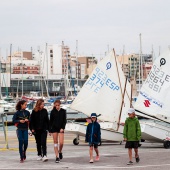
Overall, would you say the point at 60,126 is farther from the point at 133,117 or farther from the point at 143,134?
the point at 143,134

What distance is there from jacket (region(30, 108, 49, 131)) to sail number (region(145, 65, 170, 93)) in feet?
31.4

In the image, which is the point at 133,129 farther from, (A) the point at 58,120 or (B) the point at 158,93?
(B) the point at 158,93

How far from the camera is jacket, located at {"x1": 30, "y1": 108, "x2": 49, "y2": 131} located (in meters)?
16.9

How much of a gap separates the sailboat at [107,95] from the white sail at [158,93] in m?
0.97

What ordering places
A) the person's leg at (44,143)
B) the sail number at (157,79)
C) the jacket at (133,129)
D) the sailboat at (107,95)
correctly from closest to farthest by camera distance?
the jacket at (133,129), the person's leg at (44,143), the sail number at (157,79), the sailboat at (107,95)

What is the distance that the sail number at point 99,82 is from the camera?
27094 millimetres

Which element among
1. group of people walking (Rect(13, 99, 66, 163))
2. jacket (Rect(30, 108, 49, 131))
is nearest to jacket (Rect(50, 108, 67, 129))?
group of people walking (Rect(13, 99, 66, 163))

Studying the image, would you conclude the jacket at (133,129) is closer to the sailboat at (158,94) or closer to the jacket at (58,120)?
the jacket at (58,120)

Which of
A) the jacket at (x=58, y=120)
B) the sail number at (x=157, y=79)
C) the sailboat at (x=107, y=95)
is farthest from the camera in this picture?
the sailboat at (x=107, y=95)

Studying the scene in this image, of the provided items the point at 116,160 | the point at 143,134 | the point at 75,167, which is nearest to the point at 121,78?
the point at 143,134

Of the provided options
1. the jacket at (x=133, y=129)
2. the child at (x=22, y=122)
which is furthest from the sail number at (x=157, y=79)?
the child at (x=22, y=122)

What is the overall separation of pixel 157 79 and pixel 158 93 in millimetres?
606

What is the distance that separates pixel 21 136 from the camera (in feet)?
56.0

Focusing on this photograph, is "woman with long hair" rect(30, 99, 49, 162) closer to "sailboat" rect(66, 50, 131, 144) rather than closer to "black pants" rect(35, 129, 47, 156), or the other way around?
"black pants" rect(35, 129, 47, 156)
